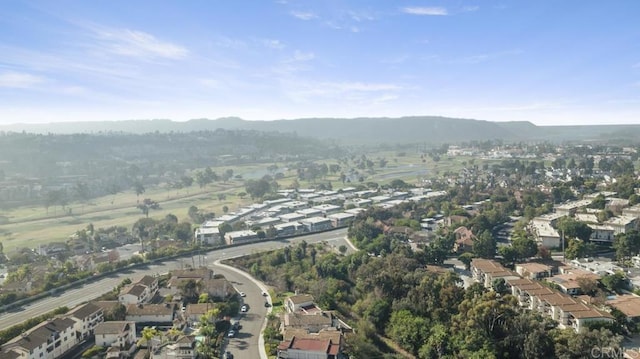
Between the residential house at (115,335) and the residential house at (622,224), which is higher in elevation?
the residential house at (622,224)

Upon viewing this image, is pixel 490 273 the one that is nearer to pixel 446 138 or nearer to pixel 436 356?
pixel 436 356

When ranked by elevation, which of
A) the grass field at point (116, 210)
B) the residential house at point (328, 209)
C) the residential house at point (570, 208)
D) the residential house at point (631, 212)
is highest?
the residential house at point (631, 212)

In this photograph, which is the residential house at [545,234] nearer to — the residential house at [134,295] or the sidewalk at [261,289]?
the sidewalk at [261,289]

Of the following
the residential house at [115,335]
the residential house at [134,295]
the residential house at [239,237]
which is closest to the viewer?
the residential house at [115,335]

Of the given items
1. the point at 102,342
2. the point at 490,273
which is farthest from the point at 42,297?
the point at 490,273

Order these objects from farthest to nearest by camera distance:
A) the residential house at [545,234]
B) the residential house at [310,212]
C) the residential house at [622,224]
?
the residential house at [310,212], the residential house at [622,224], the residential house at [545,234]

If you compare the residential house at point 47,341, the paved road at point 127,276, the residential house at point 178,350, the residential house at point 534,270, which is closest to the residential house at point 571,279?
the residential house at point 534,270

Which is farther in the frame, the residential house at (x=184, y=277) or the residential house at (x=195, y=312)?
the residential house at (x=184, y=277)
